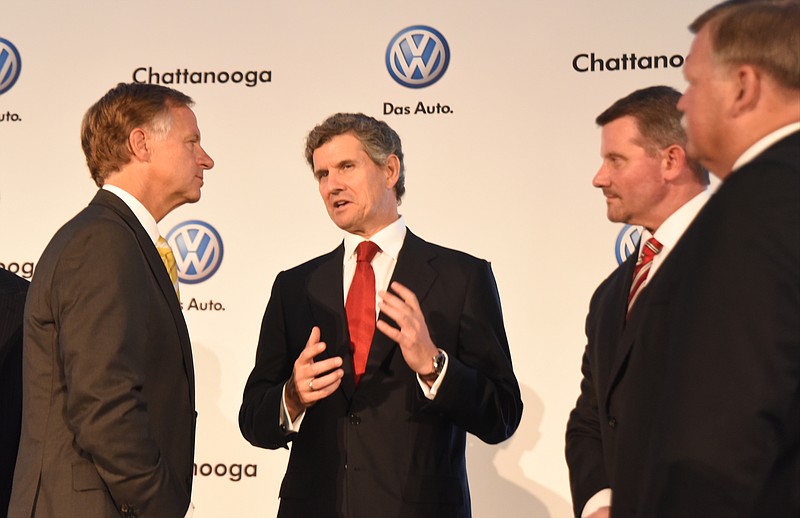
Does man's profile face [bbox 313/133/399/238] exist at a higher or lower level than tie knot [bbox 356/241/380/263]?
higher

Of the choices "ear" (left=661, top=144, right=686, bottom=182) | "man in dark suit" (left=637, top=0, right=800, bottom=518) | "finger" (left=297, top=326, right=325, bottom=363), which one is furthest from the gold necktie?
"man in dark suit" (left=637, top=0, right=800, bottom=518)

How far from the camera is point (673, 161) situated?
102 inches

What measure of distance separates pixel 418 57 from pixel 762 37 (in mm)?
2762

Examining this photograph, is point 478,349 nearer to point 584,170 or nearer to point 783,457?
point 584,170

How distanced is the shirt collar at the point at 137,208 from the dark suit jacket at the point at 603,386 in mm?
1228

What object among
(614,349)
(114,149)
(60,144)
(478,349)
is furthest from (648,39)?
(60,144)

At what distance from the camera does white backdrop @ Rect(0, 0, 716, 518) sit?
386 centimetres

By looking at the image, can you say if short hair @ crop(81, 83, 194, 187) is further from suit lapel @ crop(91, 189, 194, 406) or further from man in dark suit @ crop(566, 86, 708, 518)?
man in dark suit @ crop(566, 86, 708, 518)

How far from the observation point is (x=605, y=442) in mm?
2193

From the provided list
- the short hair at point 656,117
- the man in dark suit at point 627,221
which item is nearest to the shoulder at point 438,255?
the man in dark suit at point 627,221

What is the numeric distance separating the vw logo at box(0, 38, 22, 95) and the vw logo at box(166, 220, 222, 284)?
3.79 ft

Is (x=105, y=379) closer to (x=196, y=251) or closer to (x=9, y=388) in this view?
(x=9, y=388)

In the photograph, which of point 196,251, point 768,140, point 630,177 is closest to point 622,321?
point 630,177

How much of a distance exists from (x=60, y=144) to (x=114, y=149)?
198cm
